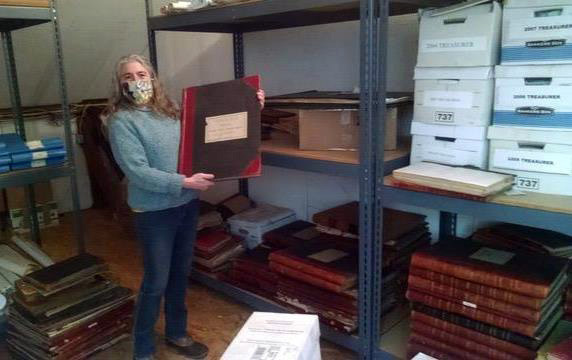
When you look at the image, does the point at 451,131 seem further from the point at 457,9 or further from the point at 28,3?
the point at 28,3

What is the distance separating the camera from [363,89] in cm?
161

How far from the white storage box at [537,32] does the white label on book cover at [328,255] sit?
1.02 metres

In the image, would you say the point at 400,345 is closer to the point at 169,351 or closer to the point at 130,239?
the point at 169,351

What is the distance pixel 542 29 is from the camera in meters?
1.38

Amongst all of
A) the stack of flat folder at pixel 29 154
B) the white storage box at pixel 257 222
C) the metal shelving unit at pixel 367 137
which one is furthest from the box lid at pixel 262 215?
the stack of flat folder at pixel 29 154

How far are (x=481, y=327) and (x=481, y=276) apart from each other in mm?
182

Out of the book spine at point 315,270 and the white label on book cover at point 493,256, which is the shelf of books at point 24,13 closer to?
the book spine at point 315,270

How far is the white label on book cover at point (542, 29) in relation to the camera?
134 cm

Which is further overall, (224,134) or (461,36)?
(224,134)

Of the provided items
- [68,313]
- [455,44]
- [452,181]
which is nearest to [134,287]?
[68,313]

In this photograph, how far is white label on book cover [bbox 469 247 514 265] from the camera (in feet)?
5.38

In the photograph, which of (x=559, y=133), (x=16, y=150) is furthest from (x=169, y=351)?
(x=559, y=133)

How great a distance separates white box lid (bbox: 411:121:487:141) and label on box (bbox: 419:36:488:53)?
248 millimetres

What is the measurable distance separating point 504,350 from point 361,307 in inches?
19.6
